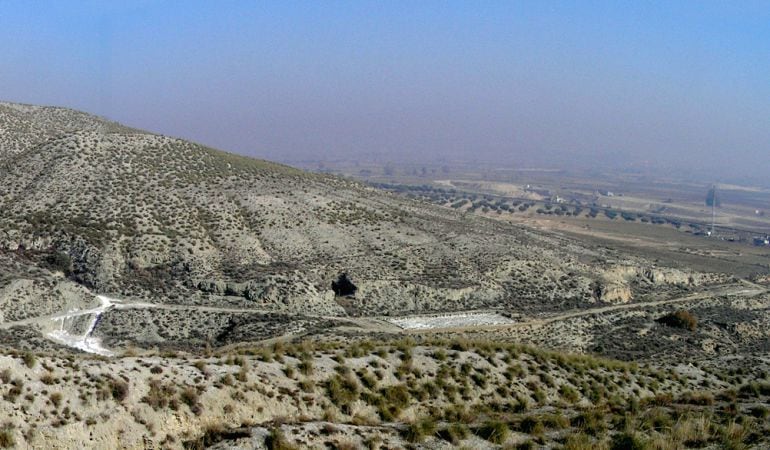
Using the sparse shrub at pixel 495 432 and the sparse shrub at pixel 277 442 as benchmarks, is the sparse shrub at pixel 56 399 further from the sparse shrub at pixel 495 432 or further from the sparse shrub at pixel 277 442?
the sparse shrub at pixel 495 432

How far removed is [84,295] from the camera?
4128 centimetres

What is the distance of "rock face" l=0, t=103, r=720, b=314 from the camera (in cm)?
4541

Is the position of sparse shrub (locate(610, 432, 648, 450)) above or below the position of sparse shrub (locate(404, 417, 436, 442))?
above

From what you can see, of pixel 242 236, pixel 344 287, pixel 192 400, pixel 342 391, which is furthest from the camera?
pixel 242 236

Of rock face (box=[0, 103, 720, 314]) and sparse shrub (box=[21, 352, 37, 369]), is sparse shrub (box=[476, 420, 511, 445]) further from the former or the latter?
rock face (box=[0, 103, 720, 314])

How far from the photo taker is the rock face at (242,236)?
45406mm

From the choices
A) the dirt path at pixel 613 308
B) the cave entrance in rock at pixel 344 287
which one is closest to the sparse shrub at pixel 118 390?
the dirt path at pixel 613 308

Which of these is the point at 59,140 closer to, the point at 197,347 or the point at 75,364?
the point at 197,347

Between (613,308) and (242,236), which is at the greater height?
(242,236)

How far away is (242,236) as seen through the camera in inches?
2024

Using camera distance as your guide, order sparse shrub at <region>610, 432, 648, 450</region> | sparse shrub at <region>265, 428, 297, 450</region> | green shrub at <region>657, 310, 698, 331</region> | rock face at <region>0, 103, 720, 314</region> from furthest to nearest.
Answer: green shrub at <region>657, 310, 698, 331</region> → rock face at <region>0, 103, 720, 314</region> → sparse shrub at <region>610, 432, 648, 450</region> → sparse shrub at <region>265, 428, 297, 450</region>

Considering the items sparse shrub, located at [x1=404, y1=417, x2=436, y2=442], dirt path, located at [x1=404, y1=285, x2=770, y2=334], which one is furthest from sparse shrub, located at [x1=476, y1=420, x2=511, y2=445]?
dirt path, located at [x1=404, y1=285, x2=770, y2=334]

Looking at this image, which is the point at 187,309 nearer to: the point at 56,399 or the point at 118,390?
the point at 118,390

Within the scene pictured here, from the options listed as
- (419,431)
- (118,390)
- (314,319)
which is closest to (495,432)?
(419,431)
